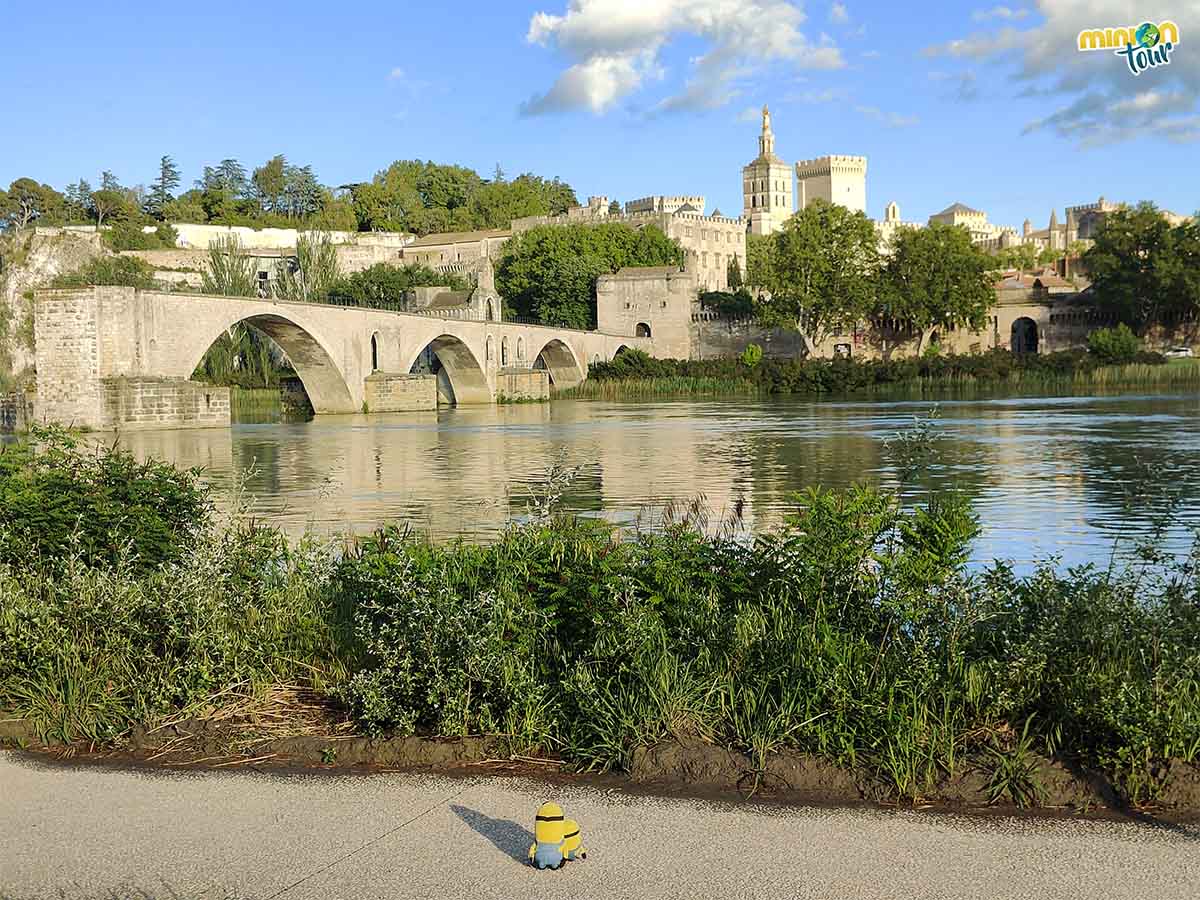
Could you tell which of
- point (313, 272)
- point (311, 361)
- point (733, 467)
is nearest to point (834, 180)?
point (313, 272)

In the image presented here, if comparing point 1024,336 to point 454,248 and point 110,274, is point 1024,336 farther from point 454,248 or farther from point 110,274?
point 110,274

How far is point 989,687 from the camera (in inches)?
174

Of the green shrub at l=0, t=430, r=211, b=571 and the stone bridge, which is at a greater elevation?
the stone bridge

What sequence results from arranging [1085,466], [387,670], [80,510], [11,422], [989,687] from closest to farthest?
[989,687], [387,670], [80,510], [1085,466], [11,422]

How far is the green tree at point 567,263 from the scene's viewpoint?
3248 inches

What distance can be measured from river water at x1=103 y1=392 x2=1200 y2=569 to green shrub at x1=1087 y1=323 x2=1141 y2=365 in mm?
17710

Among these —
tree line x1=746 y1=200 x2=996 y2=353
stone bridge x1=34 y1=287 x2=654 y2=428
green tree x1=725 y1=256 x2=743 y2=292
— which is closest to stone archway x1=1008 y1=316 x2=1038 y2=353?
tree line x1=746 y1=200 x2=996 y2=353

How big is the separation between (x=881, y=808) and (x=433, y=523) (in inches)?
320

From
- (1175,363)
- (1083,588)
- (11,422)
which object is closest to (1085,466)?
(1083,588)

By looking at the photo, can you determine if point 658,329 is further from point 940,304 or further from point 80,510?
point 80,510

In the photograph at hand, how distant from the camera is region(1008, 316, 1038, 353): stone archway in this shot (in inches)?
3118

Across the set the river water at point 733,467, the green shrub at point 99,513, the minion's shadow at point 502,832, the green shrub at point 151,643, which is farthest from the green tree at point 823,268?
the minion's shadow at point 502,832

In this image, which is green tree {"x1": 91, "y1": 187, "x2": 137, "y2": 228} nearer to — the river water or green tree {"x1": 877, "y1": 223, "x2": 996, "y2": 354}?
green tree {"x1": 877, "y1": 223, "x2": 996, "y2": 354}

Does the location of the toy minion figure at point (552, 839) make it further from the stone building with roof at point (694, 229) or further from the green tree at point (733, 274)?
the green tree at point (733, 274)
